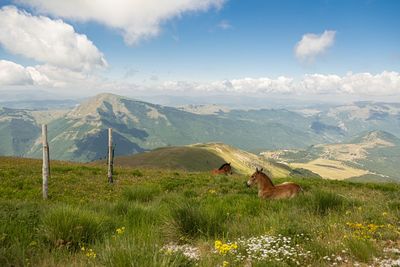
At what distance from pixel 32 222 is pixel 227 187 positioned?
47.0 ft

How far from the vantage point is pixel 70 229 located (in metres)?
7.26

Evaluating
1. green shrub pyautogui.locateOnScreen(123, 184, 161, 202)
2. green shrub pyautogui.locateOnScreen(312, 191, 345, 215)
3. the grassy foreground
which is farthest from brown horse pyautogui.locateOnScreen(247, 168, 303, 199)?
green shrub pyautogui.locateOnScreen(123, 184, 161, 202)

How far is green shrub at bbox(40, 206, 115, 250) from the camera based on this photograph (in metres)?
7.07

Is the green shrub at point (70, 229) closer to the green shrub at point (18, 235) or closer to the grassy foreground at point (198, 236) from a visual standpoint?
the grassy foreground at point (198, 236)

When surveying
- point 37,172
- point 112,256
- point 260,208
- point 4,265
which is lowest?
point 37,172

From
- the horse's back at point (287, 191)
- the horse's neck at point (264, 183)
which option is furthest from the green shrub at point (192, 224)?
the horse's neck at point (264, 183)

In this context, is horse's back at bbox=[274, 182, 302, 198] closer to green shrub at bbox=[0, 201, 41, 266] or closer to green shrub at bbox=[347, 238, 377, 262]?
green shrub at bbox=[347, 238, 377, 262]

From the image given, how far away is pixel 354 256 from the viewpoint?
5816mm

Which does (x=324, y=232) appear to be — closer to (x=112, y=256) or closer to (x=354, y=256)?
(x=354, y=256)

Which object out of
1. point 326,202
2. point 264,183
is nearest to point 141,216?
point 326,202

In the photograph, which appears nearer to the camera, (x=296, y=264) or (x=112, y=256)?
(x=112, y=256)

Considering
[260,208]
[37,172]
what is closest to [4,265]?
[260,208]

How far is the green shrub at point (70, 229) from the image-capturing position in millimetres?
7074

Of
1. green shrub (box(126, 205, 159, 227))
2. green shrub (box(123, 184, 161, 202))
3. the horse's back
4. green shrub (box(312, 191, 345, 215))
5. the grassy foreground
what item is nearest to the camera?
the grassy foreground
